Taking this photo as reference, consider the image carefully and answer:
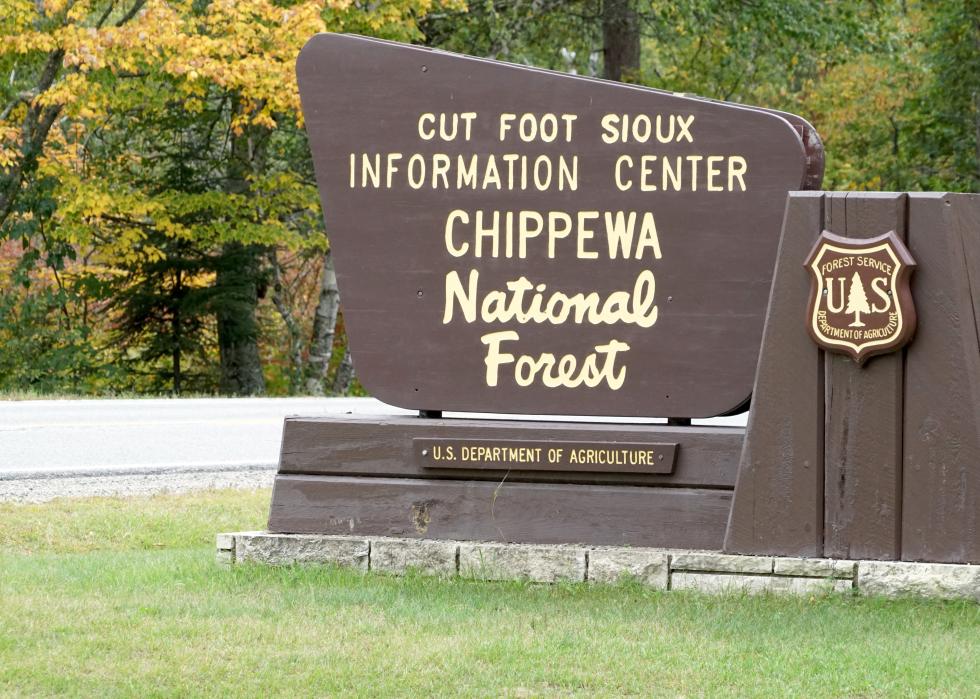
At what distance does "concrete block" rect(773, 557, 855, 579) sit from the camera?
18.9 feet

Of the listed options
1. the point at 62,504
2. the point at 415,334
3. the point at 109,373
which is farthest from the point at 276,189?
the point at 415,334

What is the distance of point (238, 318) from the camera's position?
1991 centimetres

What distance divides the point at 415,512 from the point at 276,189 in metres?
14.3

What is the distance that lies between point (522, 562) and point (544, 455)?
1.67ft

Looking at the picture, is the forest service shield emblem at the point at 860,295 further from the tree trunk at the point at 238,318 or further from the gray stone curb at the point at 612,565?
the tree trunk at the point at 238,318

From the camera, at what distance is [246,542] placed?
6641 millimetres

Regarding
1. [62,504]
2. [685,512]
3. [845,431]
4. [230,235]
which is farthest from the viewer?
[230,235]

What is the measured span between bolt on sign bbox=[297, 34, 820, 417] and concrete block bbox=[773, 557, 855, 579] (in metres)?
0.84

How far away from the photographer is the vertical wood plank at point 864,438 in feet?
18.7

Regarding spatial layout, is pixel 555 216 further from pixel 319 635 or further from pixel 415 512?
pixel 319 635

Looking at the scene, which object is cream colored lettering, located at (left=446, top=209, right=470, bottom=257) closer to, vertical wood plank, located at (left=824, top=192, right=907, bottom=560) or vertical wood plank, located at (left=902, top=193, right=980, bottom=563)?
vertical wood plank, located at (left=824, top=192, right=907, bottom=560)

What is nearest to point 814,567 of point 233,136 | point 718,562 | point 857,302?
point 718,562

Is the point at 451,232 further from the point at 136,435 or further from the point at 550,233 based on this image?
the point at 136,435

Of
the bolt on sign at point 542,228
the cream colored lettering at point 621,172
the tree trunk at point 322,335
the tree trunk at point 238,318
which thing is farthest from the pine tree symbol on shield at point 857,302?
the tree trunk at point 322,335
